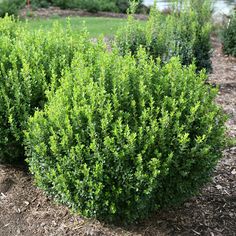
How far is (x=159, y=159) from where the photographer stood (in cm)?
319

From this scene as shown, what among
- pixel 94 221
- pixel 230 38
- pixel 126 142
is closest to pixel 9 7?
pixel 230 38

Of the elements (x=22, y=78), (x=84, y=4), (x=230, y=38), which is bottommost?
(x=84, y=4)

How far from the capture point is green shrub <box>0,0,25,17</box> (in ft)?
44.3

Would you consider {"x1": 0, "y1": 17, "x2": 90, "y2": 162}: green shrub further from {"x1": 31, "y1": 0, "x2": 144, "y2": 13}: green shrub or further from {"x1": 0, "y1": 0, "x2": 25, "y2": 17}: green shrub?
{"x1": 31, "y1": 0, "x2": 144, "y2": 13}: green shrub

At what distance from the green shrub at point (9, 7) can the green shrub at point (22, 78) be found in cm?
939

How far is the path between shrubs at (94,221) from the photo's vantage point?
11.8 feet

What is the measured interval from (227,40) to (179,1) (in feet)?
8.01

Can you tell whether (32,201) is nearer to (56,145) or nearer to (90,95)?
(56,145)

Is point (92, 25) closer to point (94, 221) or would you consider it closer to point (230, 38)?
point (230, 38)

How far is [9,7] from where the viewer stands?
45.0 ft

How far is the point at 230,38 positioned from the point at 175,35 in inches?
128

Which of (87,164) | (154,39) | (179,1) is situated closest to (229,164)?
(87,164)

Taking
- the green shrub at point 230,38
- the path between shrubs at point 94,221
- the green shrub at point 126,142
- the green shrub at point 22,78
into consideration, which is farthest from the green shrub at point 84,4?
the green shrub at point 126,142

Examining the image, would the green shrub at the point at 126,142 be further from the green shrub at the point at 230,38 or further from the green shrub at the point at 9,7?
the green shrub at the point at 9,7
